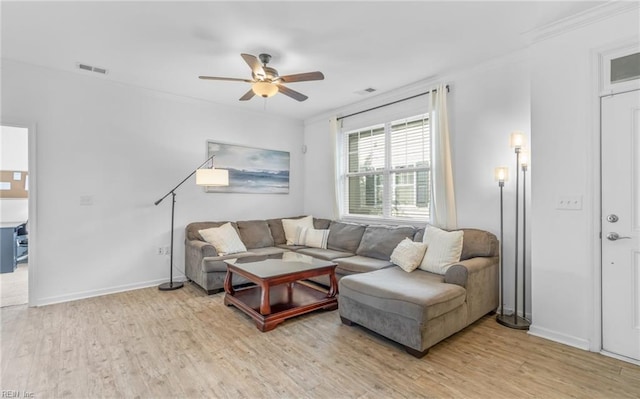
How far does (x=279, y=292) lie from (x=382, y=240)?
4.74 ft

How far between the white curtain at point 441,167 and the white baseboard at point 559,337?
4.14 feet

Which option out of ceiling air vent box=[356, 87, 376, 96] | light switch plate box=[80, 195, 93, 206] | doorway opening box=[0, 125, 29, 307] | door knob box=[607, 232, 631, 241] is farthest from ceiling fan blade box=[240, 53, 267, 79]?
doorway opening box=[0, 125, 29, 307]

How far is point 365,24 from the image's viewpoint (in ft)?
8.54

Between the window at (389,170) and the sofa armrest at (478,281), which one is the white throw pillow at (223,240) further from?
the sofa armrest at (478,281)

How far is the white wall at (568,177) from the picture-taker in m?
2.42

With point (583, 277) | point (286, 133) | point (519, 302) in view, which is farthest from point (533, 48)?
point (286, 133)

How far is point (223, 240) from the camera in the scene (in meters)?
4.20

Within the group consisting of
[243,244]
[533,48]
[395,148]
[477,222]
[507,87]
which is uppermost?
[533,48]

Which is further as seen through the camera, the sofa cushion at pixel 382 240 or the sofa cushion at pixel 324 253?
the sofa cushion at pixel 324 253

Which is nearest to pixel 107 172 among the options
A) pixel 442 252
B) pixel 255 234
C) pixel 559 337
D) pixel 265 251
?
pixel 255 234

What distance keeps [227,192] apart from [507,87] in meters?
4.03

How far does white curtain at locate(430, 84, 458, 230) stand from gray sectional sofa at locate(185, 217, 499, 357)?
1.03ft

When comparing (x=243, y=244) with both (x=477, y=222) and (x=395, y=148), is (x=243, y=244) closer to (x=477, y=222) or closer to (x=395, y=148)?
(x=395, y=148)

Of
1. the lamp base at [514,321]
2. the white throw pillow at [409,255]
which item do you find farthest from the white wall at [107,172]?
the lamp base at [514,321]
